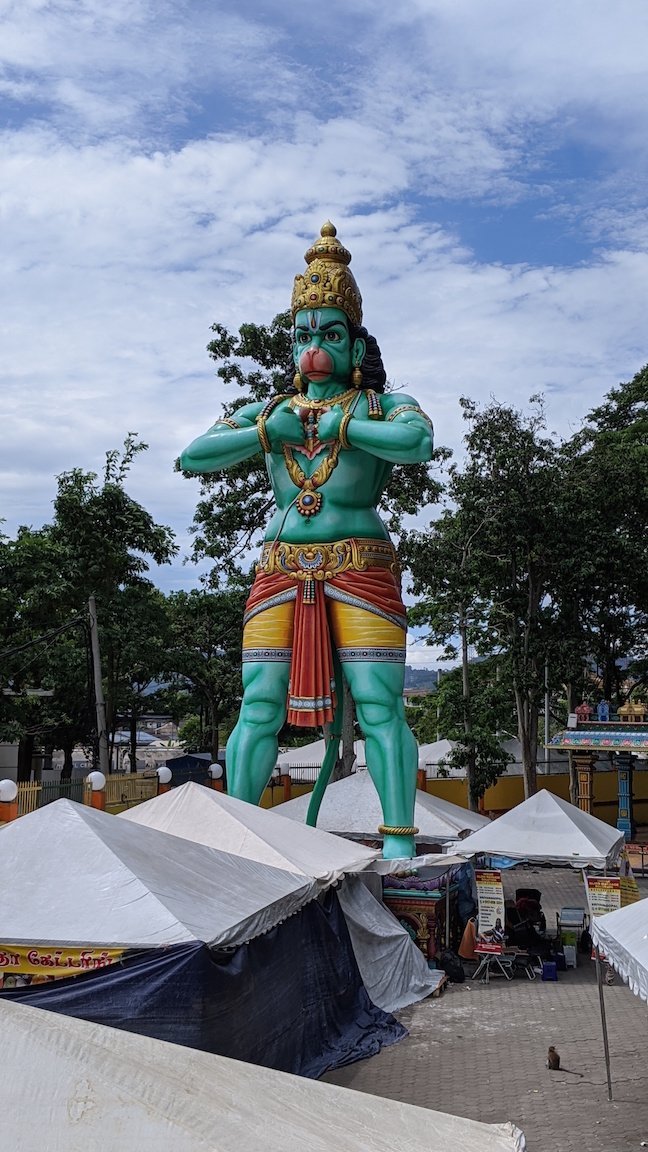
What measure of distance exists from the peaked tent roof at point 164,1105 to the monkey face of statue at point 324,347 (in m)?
8.95

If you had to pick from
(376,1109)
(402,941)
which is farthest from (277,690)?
(376,1109)

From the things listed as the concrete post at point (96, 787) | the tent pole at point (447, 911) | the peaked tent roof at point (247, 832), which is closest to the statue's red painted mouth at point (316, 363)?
the peaked tent roof at point (247, 832)

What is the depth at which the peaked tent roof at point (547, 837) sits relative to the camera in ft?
40.8

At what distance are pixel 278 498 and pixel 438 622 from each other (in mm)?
11352

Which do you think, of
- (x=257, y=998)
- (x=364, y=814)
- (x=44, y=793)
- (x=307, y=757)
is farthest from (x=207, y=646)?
(x=257, y=998)

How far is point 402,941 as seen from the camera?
11.0m

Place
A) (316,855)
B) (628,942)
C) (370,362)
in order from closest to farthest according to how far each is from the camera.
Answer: (628,942), (316,855), (370,362)

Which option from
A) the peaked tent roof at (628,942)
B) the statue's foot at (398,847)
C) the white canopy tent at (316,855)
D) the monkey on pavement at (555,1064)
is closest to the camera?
the peaked tent roof at (628,942)

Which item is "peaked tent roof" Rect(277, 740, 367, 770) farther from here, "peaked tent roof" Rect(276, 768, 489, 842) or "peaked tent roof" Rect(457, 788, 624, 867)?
"peaked tent roof" Rect(457, 788, 624, 867)

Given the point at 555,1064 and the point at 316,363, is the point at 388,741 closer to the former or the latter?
the point at 555,1064

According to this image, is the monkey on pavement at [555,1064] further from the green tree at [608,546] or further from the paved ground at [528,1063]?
the green tree at [608,546]

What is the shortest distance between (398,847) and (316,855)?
6.20 ft

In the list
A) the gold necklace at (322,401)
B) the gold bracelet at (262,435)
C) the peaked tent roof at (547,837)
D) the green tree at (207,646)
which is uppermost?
the gold necklace at (322,401)

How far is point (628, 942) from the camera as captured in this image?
628 centimetres
